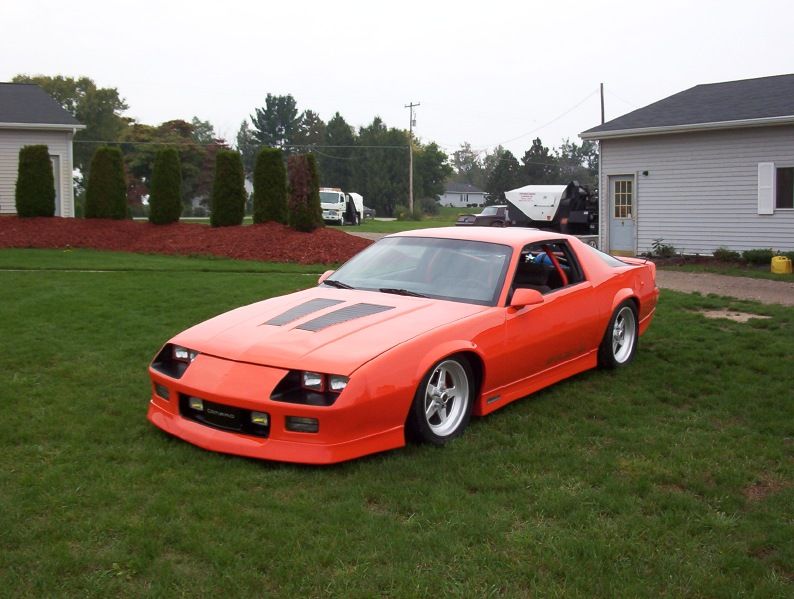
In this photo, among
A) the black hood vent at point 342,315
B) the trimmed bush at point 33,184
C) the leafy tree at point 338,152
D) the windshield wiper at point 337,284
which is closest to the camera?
the black hood vent at point 342,315

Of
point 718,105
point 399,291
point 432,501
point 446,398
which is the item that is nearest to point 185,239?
point 718,105

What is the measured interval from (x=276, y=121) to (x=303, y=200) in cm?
8709

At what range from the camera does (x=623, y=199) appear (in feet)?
70.4

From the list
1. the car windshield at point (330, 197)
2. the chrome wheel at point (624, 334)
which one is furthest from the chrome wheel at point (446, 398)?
the car windshield at point (330, 197)

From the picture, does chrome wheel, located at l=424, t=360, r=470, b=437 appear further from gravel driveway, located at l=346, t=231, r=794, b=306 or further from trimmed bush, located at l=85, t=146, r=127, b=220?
trimmed bush, located at l=85, t=146, r=127, b=220

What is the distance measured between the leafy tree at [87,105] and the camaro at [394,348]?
63.4m

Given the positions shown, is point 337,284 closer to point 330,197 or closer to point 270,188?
point 270,188

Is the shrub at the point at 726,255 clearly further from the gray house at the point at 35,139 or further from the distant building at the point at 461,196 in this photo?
the distant building at the point at 461,196

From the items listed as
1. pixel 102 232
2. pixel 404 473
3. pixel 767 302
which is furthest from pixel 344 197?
pixel 404 473

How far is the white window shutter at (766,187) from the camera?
18.0 m

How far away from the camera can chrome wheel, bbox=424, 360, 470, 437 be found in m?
5.16

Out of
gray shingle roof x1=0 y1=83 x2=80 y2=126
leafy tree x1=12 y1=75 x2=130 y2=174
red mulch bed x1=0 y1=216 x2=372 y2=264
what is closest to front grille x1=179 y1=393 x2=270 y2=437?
red mulch bed x1=0 y1=216 x2=372 y2=264

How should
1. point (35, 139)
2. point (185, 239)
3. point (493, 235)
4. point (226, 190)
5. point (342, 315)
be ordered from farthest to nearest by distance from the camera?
point (35, 139) → point (226, 190) → point (185, 239) → point (493, 235) → point (342, 315)

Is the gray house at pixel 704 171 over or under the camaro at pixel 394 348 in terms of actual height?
over
